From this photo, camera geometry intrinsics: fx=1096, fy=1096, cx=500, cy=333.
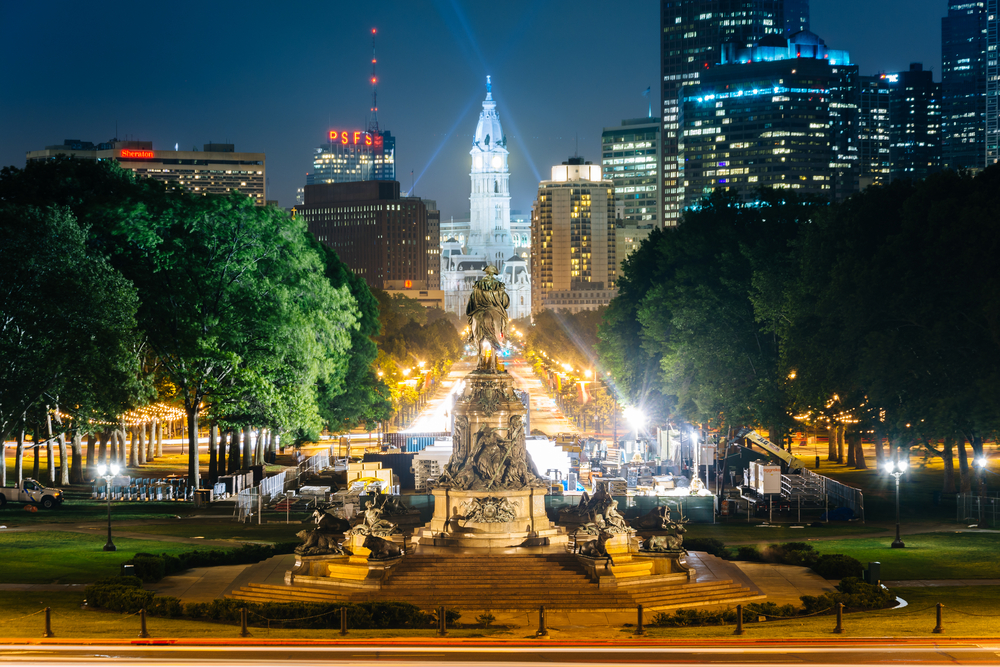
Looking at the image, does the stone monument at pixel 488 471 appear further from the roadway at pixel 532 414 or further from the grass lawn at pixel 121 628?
the roadway at pixel 532 414

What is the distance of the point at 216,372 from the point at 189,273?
5528 mm

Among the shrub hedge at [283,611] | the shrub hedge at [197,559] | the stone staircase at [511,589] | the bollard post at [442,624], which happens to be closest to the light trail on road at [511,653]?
the bollard post at [442,624]

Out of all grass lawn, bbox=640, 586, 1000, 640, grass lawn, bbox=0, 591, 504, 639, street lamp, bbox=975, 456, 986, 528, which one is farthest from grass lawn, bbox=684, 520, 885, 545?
grass lawn, bbox=0, 591, 504, 639

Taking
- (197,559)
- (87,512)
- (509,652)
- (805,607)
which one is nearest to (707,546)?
(805,607)

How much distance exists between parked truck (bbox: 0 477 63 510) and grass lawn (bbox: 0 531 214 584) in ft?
27.7

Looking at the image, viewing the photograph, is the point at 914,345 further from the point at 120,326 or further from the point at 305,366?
the point at 120,326

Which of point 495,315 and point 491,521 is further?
point 495,315

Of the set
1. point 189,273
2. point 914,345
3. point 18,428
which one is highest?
point 189,273

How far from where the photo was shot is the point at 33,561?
3575 centimetres

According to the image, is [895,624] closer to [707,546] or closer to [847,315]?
[707,546]

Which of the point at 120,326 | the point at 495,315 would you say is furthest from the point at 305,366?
the point at 495,315

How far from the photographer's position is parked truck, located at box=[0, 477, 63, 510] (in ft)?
163

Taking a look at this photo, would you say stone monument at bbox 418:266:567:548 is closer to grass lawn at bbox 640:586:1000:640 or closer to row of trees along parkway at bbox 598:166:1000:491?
grass lawn at bbox 640:586:1000:640

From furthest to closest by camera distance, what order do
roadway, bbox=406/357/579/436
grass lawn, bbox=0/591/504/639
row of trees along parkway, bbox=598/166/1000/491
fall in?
roadway, bbox=406/357/579/436, row of trees along parkway, bbox=598/166/1000/491, grass lawn, bbox=0/591/504/639
